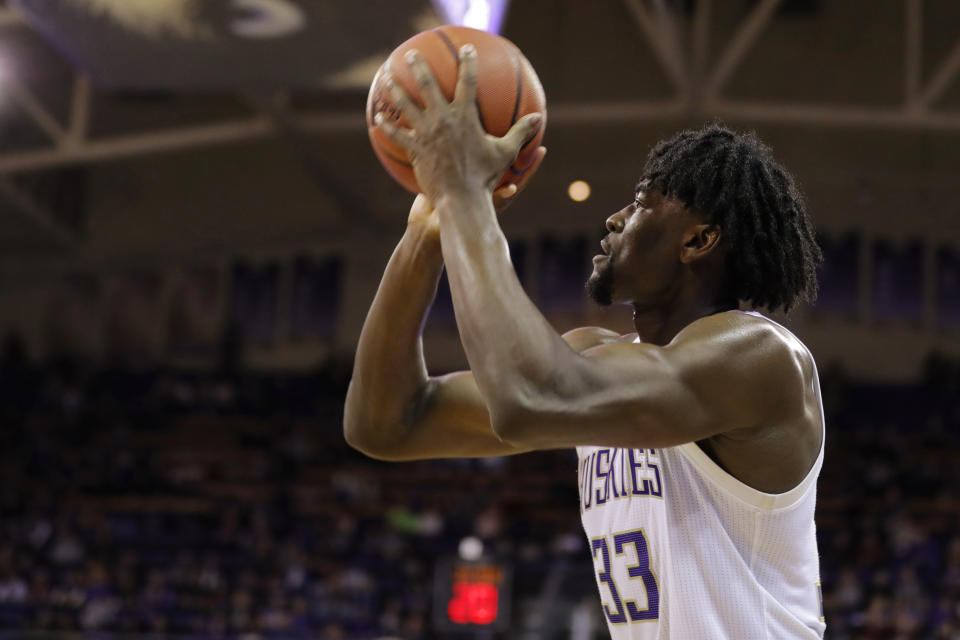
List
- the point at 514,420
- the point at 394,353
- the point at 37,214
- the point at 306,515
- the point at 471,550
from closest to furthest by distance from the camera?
the point at 514,420 < the point at 394,353 < the point at 471,550 < the point at 306,515 < the point at 37,214

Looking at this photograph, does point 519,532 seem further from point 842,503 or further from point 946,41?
point 946,41

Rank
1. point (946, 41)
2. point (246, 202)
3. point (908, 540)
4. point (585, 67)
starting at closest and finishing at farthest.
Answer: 1. point (908, 540)
2. point (946, 41)
3. point (585, 67)
4. point (246, 202)

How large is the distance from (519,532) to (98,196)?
439 inches

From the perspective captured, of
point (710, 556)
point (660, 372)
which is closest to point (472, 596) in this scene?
point (710, 556)

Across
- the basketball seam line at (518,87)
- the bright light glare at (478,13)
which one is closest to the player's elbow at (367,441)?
the basketball seam line at (518,87)

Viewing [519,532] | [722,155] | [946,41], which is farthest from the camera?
[946,41]

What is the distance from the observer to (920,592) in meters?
11.2

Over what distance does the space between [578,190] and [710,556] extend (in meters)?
16.3

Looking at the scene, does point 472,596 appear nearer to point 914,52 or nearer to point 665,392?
point 914,52

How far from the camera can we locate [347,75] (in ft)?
42.4

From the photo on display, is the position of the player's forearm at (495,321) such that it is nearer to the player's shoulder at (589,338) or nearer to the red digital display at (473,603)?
the player's shoulder at (589,338)

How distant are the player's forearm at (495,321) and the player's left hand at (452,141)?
0.16ft

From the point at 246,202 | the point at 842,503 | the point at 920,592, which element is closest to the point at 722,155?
the point at 920,592

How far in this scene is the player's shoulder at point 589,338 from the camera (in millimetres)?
2773
